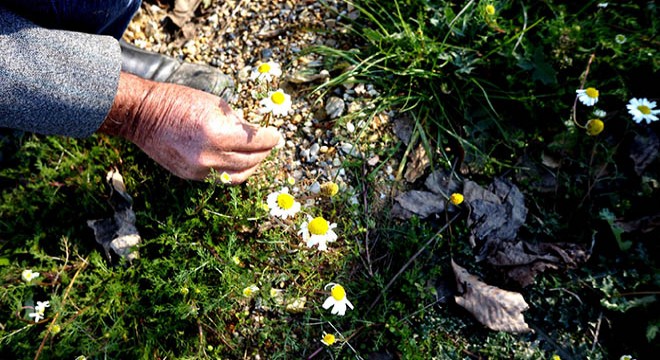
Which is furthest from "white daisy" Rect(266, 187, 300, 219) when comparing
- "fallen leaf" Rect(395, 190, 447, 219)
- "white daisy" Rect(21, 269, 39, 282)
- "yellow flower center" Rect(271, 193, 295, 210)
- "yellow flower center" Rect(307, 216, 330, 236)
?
"white daisy" Rect(21, 269, 39, 282)

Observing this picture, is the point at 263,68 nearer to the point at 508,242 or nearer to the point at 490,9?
the point at 490,9

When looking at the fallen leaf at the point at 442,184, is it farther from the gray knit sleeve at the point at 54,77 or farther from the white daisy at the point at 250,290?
the gray knit sleeve at the point at 54,77

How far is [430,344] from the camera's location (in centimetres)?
220

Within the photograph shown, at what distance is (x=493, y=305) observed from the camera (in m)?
2.22

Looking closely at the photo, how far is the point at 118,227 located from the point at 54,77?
77 cm

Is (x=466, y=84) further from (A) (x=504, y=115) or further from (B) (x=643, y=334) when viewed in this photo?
(B) (x=643, y=334)

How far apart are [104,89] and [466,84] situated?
1.64 metres

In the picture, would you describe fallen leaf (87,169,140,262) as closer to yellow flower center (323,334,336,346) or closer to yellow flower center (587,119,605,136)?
yellow flower center (323,334,336,346)

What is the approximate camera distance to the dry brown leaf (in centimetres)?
220

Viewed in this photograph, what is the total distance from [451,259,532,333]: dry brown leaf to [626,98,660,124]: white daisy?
96cm

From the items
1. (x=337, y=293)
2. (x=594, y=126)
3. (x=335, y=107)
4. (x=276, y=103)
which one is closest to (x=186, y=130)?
(x=276, y=103)

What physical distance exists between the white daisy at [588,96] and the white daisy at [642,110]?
180mm

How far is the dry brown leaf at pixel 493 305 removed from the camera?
2.20 m

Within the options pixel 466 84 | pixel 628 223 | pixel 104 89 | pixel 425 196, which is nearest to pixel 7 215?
pixel 104 89
